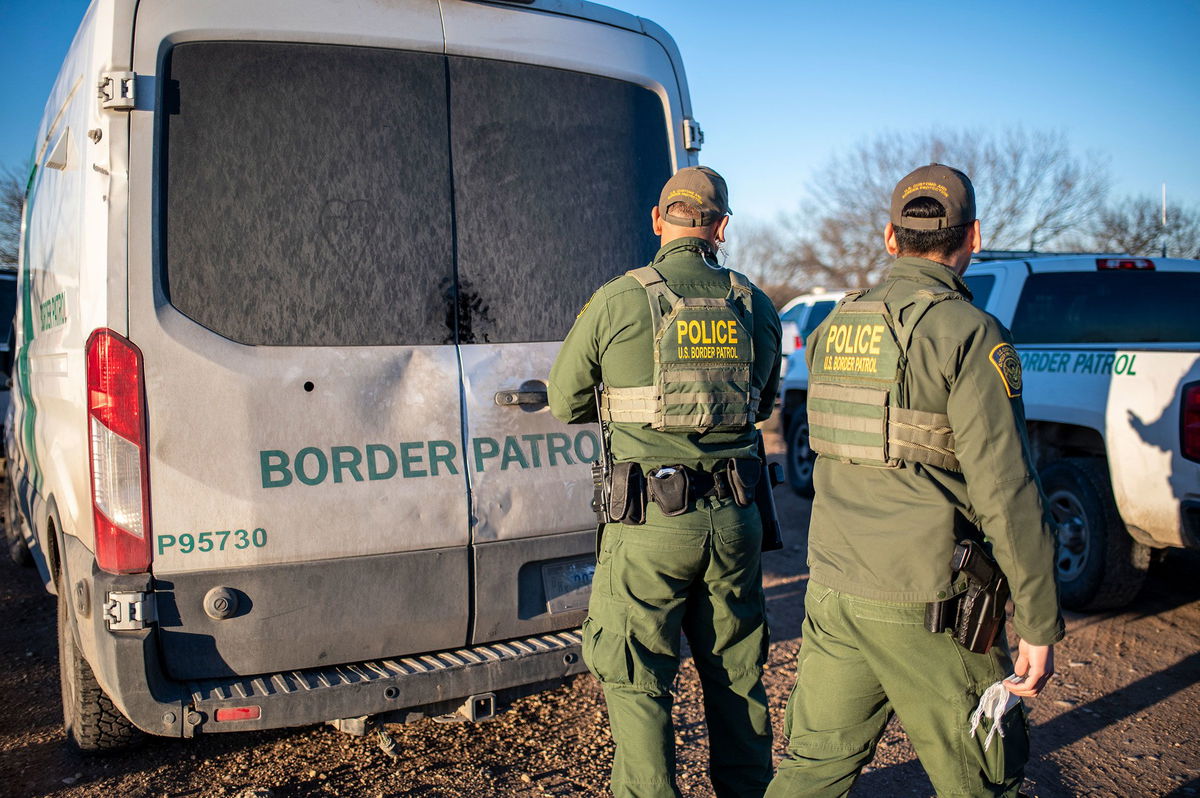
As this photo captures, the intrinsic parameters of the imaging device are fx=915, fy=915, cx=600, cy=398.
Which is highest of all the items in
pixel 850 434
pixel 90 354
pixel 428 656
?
pixel 90 354

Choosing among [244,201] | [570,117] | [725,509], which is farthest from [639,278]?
[244,201]

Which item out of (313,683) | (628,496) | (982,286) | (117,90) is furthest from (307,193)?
(982,286)

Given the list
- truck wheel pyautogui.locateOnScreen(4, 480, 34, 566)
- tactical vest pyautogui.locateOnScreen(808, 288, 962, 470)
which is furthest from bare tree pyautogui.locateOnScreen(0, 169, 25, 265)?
tactical vest pyautogui.locateOnScreen(808, 288, 962, 470)

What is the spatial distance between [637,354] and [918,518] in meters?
0.92

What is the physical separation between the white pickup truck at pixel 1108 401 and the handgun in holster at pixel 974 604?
2.88 metres

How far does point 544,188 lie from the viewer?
3.37m

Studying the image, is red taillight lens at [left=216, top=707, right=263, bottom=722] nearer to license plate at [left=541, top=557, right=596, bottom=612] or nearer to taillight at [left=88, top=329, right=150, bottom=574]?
taillight at [left=88, top=329, right=150, bottom=574]

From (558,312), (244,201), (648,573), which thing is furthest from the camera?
(558,312)

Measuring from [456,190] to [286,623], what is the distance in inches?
61.0

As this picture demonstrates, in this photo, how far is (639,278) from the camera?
269cm

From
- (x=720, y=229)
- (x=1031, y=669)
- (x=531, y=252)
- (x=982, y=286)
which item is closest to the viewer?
(x=1031, y=669)

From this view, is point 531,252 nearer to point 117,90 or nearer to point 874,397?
point 117,90

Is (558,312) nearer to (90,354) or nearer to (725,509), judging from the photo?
(725,509)

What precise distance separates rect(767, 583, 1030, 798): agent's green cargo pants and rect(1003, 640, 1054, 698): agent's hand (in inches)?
3.3
